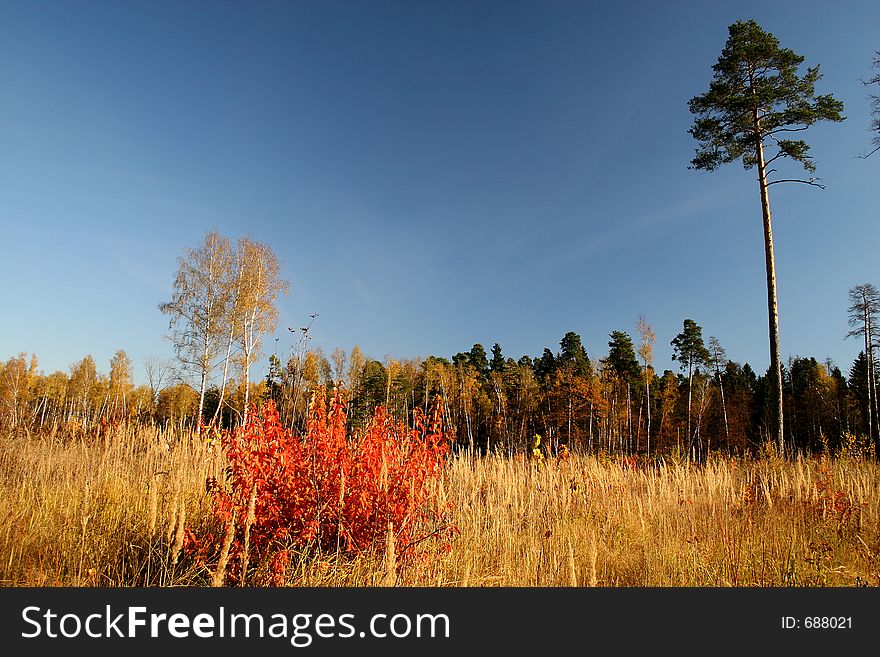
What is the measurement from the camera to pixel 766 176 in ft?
39.2

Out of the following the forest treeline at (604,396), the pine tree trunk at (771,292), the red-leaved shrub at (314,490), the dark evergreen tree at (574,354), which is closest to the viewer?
the red-leaved shrub at (314,490)

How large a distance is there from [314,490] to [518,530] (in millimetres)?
2701

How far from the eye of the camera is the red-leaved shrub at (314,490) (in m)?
3.43

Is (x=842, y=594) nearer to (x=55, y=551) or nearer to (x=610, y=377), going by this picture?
(x=55, y=551)

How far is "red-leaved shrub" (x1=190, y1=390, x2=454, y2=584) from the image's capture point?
3432 millimetres

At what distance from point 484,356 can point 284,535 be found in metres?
50.7

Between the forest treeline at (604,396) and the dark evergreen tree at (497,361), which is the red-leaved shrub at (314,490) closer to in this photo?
the forest treeline at (604,396)

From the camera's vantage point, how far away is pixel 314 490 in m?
3.56

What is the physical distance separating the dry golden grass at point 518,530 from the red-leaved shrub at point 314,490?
21cm

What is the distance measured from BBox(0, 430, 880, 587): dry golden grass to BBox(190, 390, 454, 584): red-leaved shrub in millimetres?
215

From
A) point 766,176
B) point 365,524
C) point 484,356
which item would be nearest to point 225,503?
point 365,524

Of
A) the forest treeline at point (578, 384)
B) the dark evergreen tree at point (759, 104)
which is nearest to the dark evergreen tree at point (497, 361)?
A: the forest treeline at point (578, 384)

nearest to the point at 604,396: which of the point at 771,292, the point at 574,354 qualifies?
the point at 574,354

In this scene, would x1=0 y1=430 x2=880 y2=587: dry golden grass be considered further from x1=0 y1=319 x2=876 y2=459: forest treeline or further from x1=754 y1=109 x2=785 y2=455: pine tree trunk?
x1=0 y1=319 x2=876 y2=459: forest treeline
